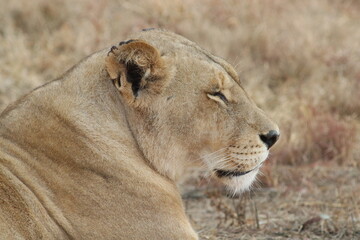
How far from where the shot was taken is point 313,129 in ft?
23.6

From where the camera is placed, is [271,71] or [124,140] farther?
[271,71]

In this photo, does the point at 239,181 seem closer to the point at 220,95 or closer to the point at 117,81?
the point at 220,95

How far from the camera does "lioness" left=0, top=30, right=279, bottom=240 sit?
3426mm

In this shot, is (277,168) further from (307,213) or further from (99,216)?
(99,216)

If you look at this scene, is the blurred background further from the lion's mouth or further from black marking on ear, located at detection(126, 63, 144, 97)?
black marking on ear, located at detection(126, 63, 144, 97)

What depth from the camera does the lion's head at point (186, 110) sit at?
3602 mm

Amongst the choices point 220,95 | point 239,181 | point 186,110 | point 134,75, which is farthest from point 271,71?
point 134,75

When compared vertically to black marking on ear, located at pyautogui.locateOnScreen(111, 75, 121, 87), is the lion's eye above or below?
below

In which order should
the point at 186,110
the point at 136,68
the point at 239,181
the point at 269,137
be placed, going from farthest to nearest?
the point at 239,181, the point at 269,137, the point at 186,110, the point at 136,68

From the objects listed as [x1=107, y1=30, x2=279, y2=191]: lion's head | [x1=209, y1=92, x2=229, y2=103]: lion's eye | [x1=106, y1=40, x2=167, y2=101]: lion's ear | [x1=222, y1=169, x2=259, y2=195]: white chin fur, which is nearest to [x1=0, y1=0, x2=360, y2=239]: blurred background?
[x1=222, y1=169, x2=259, y2=195]: white chin fur

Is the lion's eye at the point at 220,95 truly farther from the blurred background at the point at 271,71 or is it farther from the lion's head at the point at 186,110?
the blurred background at the point at 271,71

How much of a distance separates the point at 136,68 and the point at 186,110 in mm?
320

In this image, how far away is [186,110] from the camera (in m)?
3.70

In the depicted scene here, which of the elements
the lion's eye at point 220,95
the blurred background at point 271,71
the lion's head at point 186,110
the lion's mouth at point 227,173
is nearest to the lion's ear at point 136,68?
the lion's head at point 186,110
